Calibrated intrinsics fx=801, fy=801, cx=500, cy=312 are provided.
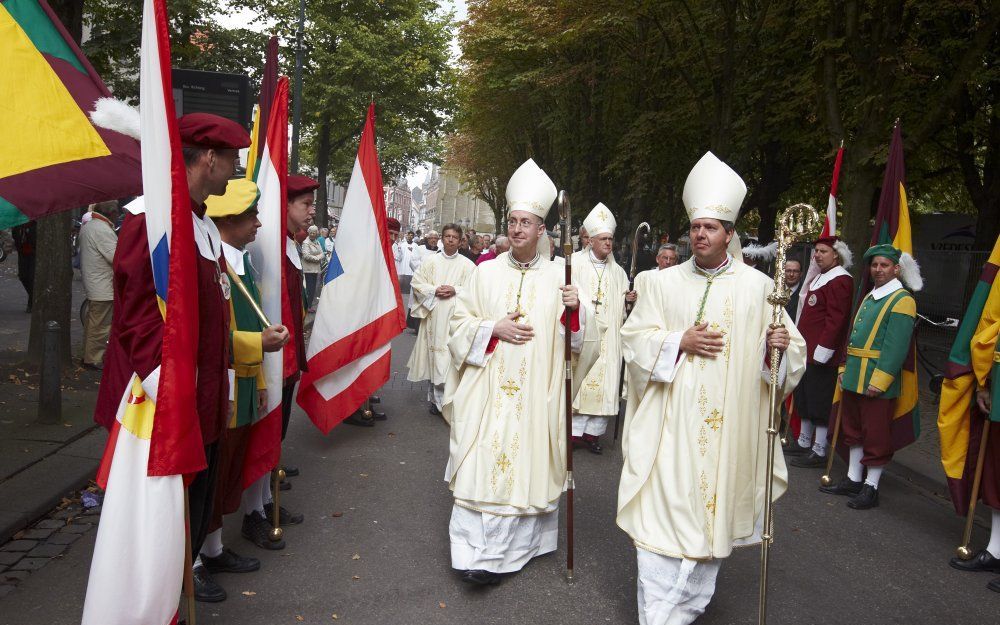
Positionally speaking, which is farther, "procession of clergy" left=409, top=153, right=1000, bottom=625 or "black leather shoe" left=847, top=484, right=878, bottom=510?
"black leather shoe" left=847, top=484, right=878, bottom=510

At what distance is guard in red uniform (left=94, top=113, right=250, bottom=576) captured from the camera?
299 cm

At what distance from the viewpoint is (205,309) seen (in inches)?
127

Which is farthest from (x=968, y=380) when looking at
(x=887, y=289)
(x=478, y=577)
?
(x=478, y=577)

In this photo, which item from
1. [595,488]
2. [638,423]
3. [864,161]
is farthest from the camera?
[864,161]

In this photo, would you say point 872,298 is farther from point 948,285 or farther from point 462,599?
point 948,285

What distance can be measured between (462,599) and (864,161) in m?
9.45

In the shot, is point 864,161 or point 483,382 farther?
point 864,161

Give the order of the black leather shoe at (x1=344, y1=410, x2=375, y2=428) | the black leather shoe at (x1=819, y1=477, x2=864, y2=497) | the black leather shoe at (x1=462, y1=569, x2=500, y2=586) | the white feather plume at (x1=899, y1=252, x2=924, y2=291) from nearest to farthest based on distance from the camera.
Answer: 1. the black leather shoe at (x1=462, y1=569, x2=500, y2=586)
2. the white feather plume at (x1=899, y1=252, x2=924, y2=291)
3. the black leather shoe at (x1=819, y1=477, x2=864, y2=497)
4. the black leather shoe at (x1=344, y1=410, x2=375, y2=428)

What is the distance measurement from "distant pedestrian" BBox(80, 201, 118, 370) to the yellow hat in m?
5.40

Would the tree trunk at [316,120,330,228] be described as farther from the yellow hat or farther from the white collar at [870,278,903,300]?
the yellow hat

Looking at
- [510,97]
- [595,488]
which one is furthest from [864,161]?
[510,97]

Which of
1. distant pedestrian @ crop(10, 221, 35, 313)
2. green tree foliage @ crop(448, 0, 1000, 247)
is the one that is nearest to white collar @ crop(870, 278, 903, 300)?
green tree foliage @ crop(448, 0, 1000, 247)

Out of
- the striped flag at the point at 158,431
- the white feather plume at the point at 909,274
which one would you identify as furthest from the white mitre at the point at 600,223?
the striped flag at the point at 158,431

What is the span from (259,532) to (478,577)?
143 centimetres
